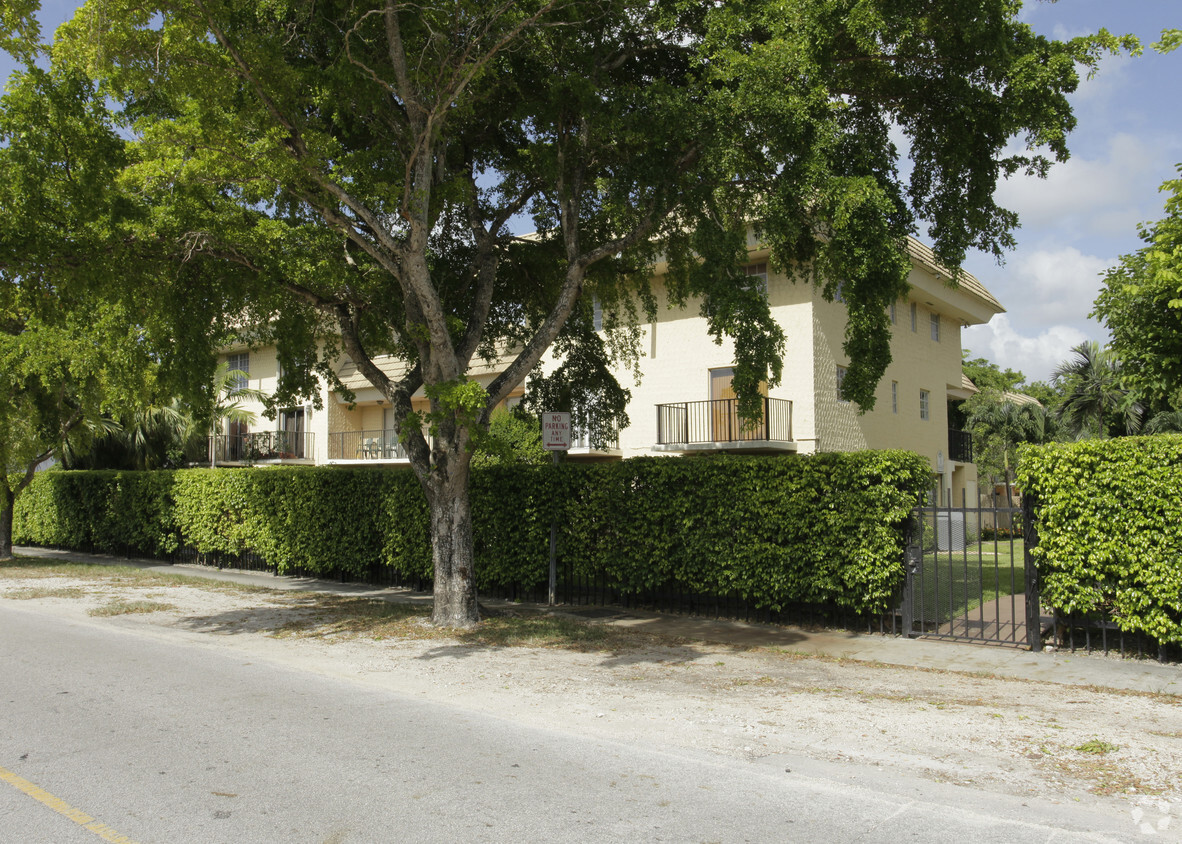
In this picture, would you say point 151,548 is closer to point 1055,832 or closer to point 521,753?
point 521,753

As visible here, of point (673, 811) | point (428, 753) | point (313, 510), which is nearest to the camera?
point (673, 811)

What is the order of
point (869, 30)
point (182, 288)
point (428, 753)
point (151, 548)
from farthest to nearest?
point (151, 548) → point (182, 288) → point (869, 30) → point (428, 753)

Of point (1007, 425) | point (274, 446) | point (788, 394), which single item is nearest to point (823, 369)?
point (788, 394)

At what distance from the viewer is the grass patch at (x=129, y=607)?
47.1 feet

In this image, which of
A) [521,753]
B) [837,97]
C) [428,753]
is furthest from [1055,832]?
[837,97]

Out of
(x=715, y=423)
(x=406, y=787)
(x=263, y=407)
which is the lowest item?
(x=406, y=787)

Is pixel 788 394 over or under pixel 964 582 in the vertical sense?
over

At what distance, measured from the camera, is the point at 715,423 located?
23.1 meters

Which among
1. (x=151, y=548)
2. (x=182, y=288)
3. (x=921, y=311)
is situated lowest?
(x=151, y=548)

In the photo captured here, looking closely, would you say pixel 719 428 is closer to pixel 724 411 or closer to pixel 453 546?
pixel 724 411

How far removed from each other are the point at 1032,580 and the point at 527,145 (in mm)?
9484

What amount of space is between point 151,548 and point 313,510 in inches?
367

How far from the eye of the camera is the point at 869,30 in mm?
10164

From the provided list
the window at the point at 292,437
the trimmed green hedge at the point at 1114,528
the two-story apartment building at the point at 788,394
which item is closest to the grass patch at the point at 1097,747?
the trimmed green hedge at the point at 1114,528
